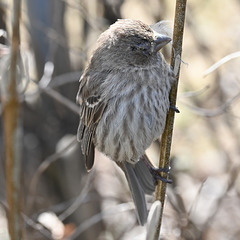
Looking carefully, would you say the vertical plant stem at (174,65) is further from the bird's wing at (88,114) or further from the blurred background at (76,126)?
the blurred background at (76,126)

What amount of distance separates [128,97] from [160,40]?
1.35ft

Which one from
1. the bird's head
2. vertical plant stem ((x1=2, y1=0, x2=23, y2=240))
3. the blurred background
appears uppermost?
vertical plant stem ((x1=2, y1=0, x2=23, y2=240))

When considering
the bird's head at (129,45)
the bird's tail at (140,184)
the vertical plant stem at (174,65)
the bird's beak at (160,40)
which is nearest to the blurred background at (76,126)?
the bird's tail at (140,184)

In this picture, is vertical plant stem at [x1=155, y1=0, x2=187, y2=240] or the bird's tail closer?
vertical plant stem at [x1=155, y1=0, x2=187, y2=240]

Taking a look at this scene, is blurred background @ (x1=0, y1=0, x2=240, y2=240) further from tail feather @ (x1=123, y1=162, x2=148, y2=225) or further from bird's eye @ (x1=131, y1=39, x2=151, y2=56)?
bird's eye @ (x1=131, y1=39, x2=151, y2=56)

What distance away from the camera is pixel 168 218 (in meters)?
4.42

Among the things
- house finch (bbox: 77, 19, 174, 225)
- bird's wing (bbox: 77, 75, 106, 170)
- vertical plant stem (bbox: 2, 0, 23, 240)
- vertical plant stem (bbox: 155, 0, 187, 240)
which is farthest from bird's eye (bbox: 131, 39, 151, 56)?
vertical plant stem (bbox: 2, 0, 23, 240)

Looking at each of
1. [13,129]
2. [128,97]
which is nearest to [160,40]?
[128,97]

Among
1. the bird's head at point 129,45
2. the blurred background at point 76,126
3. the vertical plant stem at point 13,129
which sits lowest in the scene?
the blurred background at point 76,126

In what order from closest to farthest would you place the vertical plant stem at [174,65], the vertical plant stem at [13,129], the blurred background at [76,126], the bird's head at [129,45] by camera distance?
the vertical plant stem at [13,129]
the vertical plant stem at [174,65]
the bird's head at [129,45]
the blurred background at [76,126]

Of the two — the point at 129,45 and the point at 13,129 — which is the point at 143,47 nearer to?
the point at 129,45

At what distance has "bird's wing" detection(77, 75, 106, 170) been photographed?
11.5 feet

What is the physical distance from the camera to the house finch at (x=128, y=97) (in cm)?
323

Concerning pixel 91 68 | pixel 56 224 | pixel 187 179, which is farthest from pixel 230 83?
pixel 56 224
